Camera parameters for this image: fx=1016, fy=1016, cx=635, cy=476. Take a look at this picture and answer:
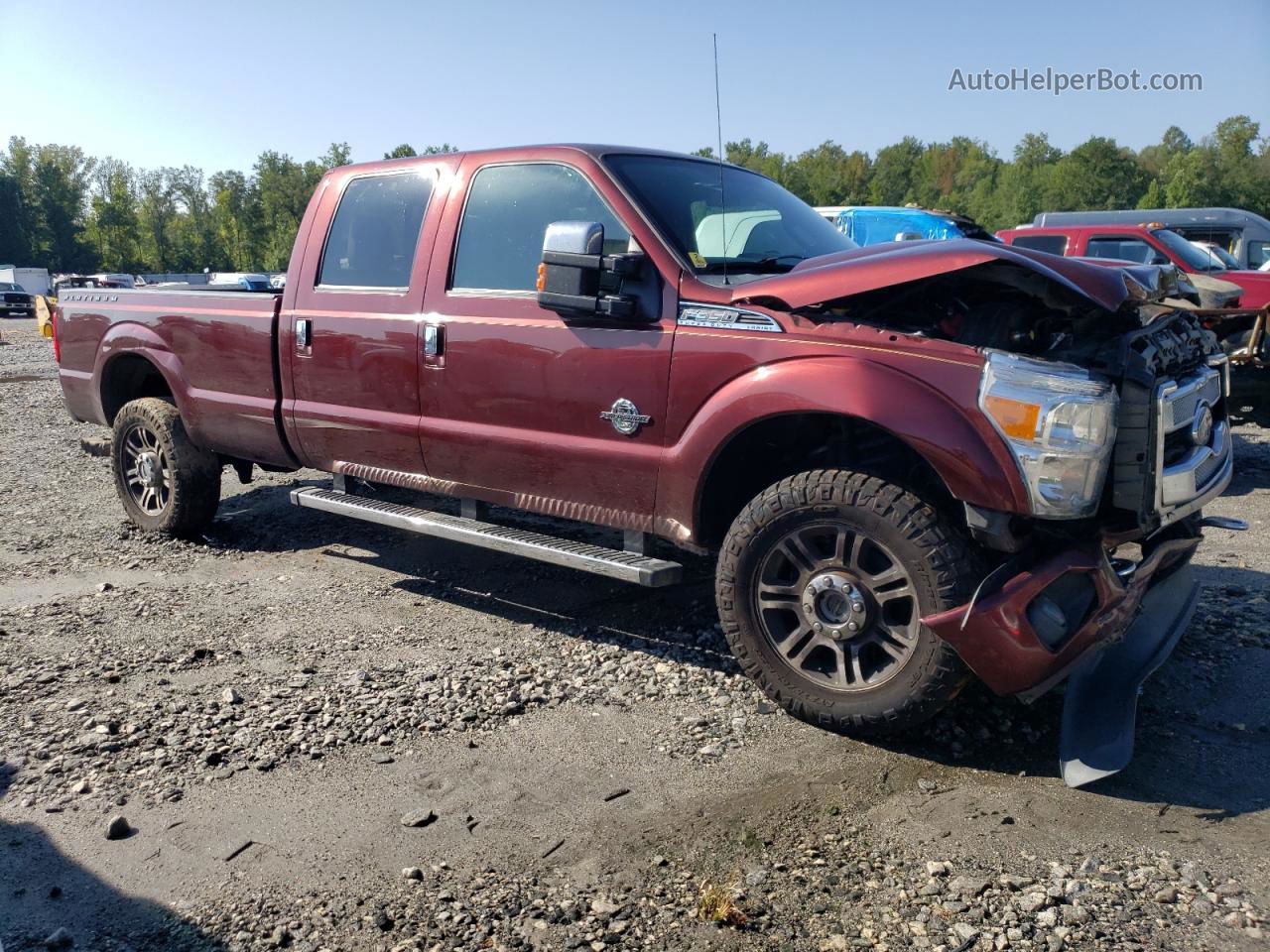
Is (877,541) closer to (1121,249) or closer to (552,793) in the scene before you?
(552,793)

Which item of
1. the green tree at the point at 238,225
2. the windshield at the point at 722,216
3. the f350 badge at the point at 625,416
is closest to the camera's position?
the f350 badge at the point at 625,416

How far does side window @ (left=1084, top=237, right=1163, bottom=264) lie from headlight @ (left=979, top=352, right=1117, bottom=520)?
8332mm

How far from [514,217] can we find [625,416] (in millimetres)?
1178

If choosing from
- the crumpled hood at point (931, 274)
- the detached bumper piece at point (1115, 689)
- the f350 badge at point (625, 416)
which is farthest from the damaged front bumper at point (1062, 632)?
the f350 badge at point (625, 416)

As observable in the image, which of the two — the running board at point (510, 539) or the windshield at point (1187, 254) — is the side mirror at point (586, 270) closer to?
the running board at point (510, 539)

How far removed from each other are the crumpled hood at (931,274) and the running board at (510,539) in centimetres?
110

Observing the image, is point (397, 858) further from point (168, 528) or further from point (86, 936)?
point (168, 528)

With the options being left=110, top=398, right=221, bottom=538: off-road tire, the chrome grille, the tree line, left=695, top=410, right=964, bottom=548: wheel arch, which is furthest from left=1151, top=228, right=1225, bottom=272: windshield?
the tree line

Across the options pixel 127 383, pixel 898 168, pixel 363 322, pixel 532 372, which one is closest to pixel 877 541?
pixel 532 372

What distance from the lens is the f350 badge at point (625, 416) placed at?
4.06m

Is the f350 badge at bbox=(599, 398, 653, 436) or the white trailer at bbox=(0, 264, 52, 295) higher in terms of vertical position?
the white trailer at bbox=(0, 264, 52, 295)

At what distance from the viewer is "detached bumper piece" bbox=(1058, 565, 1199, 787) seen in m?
3.21

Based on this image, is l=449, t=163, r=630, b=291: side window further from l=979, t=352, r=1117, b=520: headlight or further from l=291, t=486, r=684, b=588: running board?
l=979, t=352, r=1117, b=520: headlight

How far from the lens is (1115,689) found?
3.48 meters
